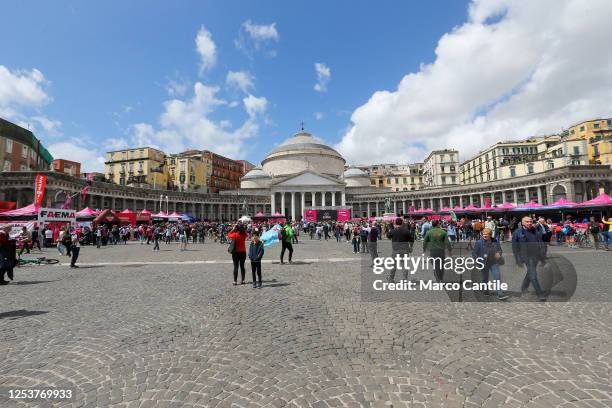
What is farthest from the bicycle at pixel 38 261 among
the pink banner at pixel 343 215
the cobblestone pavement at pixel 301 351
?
the pink banner at pixel 343 215

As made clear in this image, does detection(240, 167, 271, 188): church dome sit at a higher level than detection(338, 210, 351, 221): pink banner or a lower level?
higher

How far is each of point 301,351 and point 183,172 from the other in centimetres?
8328

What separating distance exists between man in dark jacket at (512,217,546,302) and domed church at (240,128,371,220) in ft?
221

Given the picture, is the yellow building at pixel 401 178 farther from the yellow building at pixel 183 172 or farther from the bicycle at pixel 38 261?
the bicycle at pixel 38 261

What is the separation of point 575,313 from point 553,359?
2675 millimetres

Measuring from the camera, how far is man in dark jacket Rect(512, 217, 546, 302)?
6.68 meters

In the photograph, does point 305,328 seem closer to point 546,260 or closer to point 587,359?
point 587,359

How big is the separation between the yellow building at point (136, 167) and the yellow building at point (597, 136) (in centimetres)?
9295

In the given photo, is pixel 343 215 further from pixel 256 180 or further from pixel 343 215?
pixel 256 180

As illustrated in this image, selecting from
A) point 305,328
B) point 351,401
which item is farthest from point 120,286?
point 351,401

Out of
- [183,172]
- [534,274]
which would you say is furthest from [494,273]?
[183,172]

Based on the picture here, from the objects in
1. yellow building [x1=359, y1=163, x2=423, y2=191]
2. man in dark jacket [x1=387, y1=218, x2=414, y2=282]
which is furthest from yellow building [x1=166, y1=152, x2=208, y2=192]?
man in dark jacket [x1=387, y1=218, x2=414, y2=282]

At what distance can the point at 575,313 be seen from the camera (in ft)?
18.7

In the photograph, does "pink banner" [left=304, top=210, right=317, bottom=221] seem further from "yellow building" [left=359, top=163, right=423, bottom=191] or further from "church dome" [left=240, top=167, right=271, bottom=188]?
"yellow building" [left=359, top=163, right=423, bottom=191]
